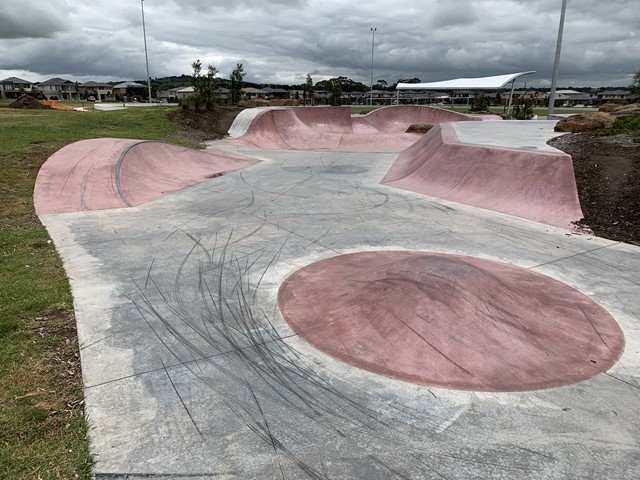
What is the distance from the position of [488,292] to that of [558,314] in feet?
3.19

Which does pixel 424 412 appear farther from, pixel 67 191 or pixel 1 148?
pixel 1 148

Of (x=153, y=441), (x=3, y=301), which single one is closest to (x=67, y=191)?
(x=3, y=301)

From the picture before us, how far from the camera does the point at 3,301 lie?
521 centimetres

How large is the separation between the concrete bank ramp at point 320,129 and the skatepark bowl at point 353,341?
16963 millimetres

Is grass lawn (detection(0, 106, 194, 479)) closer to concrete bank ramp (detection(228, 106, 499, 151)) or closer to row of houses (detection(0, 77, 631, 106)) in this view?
concrete bank ramp (detection(228, 106, 499, 151))

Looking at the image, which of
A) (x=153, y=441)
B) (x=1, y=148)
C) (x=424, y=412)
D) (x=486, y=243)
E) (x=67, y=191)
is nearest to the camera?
(x=153, y=441)

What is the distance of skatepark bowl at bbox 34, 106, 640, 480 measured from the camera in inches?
123

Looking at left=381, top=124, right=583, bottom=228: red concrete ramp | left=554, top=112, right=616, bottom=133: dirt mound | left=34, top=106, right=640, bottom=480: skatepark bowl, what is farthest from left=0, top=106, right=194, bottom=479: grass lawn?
left=554, top=112, right=616, bottom=133: dirt mound

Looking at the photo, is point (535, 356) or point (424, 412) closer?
point (424, 412)

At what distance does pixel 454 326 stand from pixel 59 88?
141791 millimetres

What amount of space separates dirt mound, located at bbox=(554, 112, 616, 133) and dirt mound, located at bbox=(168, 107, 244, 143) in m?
18.9

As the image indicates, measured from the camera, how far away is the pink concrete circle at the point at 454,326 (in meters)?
4.14

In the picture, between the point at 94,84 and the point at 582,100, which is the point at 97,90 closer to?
the point at 94,84

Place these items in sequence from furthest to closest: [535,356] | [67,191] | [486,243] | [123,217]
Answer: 1. [67,191]
2. [123,217]
3. [486,243]
4. [535,356]
